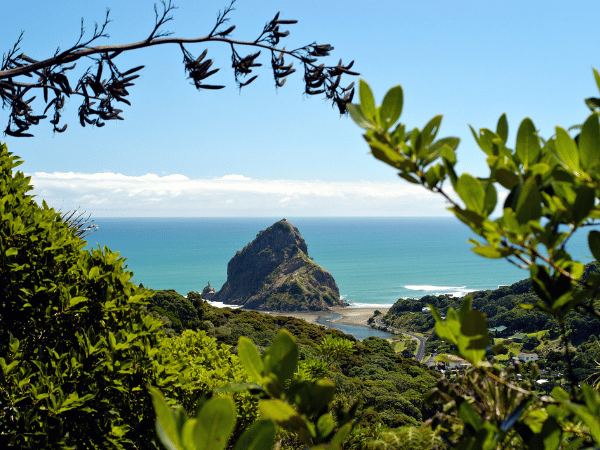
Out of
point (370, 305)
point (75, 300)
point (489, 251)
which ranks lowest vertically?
point (370, 305)

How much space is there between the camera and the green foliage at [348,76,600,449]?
651mm

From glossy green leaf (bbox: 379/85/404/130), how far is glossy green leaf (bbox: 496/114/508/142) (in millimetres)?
267

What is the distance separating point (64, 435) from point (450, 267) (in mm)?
Answer: 110668

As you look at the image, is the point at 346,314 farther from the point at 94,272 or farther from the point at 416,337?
the point at 94,272

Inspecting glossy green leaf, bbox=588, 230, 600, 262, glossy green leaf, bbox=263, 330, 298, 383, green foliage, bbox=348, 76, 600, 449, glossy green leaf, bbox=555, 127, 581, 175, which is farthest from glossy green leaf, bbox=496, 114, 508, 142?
glossy green leaf, bbox=263, 330, 298, 383

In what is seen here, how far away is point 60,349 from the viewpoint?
2.22m

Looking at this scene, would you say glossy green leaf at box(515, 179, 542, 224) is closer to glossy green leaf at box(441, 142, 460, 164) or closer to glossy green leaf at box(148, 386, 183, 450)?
glossy green leaf at box(441, 142, 460, 164)

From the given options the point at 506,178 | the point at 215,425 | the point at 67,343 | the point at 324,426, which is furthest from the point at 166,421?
the point at 67,343

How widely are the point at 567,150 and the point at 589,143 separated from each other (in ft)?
0.13

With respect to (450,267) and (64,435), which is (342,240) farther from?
(64,435)

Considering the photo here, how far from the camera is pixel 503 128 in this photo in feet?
2.78

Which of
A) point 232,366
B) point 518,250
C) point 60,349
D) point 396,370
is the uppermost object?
point 518,250

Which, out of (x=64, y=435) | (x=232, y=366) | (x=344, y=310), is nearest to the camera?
(x=64, y=435)

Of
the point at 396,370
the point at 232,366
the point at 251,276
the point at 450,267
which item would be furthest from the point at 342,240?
the point at 232,366
